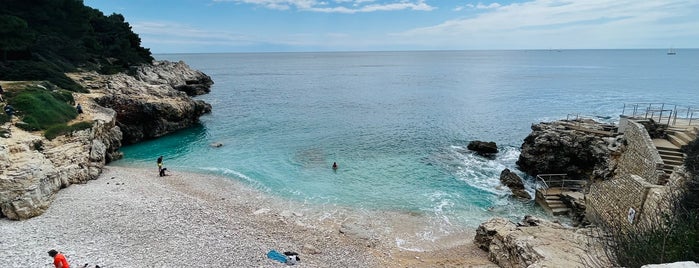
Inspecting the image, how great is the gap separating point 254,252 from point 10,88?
29.3 meters

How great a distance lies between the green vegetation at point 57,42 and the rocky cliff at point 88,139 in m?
4.61

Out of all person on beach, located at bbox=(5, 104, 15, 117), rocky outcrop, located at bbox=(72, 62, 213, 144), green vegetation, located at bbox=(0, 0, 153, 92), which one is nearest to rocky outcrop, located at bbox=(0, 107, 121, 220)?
person on beach, located at bbox=(5, 104, 15, 117)

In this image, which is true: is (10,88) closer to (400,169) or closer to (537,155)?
(400,169)

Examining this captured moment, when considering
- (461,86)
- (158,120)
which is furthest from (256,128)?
(461,86)

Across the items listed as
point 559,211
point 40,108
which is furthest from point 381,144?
point 40,108

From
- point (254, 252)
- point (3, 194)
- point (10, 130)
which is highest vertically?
point (10, 130)

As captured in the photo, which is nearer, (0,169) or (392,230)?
(0,169)

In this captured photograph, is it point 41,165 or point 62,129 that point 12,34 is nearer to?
point 62,129

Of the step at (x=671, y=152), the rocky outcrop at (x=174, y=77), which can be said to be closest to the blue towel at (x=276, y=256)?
the step at (x=671, y=152)

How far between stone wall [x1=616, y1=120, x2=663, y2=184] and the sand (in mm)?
8667

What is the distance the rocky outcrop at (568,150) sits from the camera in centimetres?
2903

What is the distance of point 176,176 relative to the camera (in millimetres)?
29688

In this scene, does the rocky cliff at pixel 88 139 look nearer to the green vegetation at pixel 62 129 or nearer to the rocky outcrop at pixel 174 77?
the green vegetation at pixel 62 129

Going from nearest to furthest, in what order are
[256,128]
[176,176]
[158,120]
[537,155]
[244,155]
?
[176,176], [537,155], [244,155], [158,120], [256,128]
